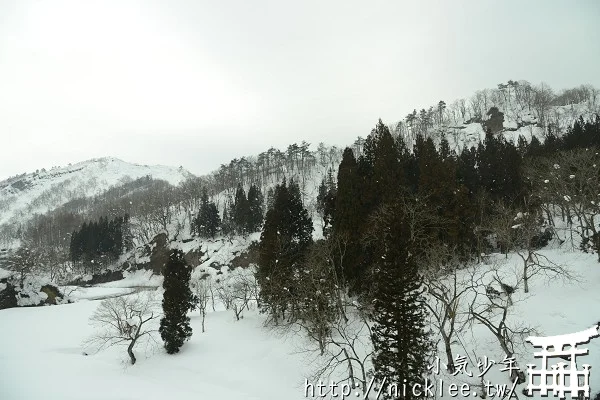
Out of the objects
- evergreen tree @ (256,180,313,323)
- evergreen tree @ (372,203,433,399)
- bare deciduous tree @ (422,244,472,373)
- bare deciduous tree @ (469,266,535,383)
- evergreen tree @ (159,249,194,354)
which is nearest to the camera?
bare deciduous tree @ (469,266,535,383)

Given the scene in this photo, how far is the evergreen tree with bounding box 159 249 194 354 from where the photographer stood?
26.9 m

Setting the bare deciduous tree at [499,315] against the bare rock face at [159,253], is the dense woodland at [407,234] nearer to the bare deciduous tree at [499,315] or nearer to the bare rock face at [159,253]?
the bare deciduous tree at [499,315]

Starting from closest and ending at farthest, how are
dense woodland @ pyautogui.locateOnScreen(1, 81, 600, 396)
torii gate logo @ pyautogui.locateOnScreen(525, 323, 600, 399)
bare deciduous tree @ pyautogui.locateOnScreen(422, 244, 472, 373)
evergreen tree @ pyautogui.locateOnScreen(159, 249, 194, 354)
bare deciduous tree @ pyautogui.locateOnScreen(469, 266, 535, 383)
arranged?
torii gate logo @ pyautogui.locateOnScreen(525, 323, 600, 399) → bare deciduous tree @ pyautogui.locateOnScreen(469, 266, 535, 383) → bare deciduous tree @ pyautogui.locateOnScreen(422, 244, 472, 373) → dense woodland @ pyautogui.locateOnScreen(1, 81, 600, 396) → evergreen tree @ pyautogui.locateOnScreen(159, 249, 194, 354)

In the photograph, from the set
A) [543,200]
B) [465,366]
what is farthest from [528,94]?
[465,366]

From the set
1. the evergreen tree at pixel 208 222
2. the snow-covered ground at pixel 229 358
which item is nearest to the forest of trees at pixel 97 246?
the evergreen tree at pixel 208 222

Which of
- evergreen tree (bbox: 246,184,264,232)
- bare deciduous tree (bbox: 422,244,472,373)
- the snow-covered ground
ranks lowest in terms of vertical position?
the snow-covered ground

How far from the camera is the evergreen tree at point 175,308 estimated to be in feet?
88.3

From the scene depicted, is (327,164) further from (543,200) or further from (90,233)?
(543,200)

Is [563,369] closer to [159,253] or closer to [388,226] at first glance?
[388,226]

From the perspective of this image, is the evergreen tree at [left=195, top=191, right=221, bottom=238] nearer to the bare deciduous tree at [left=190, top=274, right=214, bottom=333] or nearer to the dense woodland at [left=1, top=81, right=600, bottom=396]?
the bare deciduous tree at [left=190, top=274, right=214, bottom=333]

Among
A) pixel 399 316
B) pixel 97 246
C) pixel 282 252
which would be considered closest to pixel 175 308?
pixel 282 252

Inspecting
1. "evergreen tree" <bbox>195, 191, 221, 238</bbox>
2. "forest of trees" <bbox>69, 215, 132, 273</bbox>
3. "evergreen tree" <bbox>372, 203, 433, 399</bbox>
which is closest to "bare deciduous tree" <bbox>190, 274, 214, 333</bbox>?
"evergreen tree" <bbox>195, 191, 221, 238</bbox>

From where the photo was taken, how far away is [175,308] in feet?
90.6

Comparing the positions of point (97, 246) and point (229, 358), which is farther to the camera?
point (97, 246)
